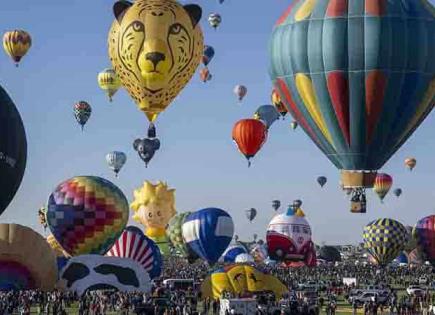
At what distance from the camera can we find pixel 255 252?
80.8 metres

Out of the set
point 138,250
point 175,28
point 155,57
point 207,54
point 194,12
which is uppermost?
point 207,54

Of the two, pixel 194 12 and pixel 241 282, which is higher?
pixel 194 12

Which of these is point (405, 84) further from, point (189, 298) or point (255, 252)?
point (255, 252)

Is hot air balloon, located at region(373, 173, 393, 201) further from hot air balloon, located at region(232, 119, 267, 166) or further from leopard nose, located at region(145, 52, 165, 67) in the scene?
leopard nose, located at region(145, 52, 165, 67)

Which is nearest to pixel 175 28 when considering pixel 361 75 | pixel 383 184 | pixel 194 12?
pixel 194 12

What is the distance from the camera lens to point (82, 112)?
55.9 metres

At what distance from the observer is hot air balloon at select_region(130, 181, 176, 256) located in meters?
68.3

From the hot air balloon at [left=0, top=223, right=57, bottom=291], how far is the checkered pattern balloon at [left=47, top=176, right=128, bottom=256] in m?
7.56

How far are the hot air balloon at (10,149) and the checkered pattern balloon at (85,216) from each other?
7989mm

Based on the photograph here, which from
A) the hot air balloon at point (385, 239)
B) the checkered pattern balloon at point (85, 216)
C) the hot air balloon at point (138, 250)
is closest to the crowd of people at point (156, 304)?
the checkered pattern balloon at point (85, 216)

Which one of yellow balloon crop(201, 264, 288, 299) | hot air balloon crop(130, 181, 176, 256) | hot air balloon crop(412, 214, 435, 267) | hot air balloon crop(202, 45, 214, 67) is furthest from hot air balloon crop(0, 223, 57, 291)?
hot air balloon crop(130, 181, 176, 256)

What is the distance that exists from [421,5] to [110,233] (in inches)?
649

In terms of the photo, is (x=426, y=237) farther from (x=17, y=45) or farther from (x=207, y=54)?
(x=17, y=45)

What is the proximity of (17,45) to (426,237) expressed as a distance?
27.1 m
